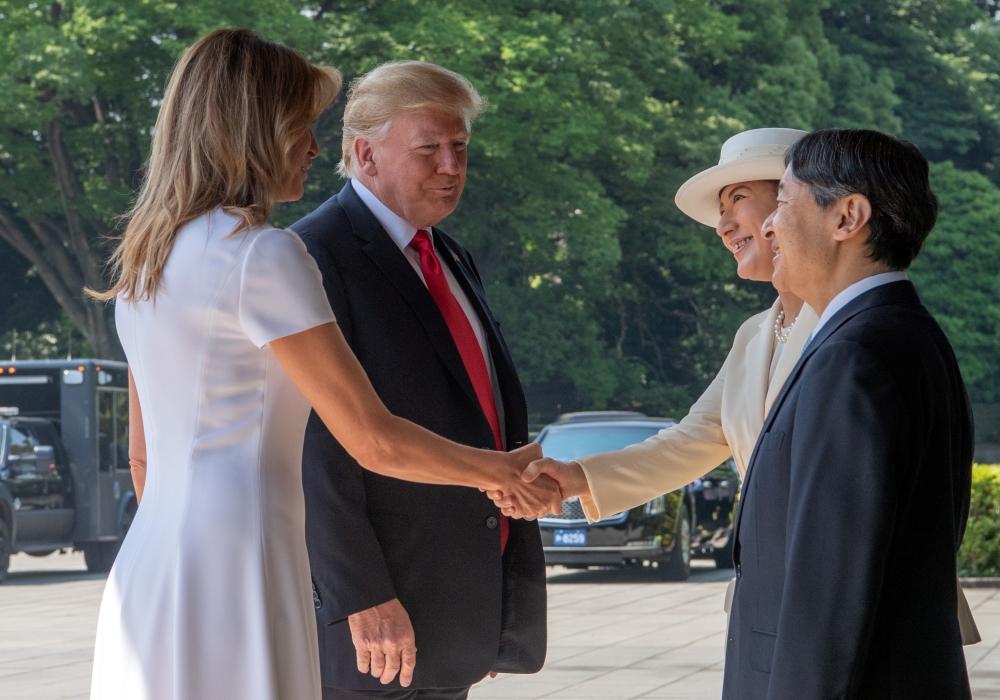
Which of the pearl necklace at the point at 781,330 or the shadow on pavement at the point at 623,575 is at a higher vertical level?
the pearl necklace at the point at 781,330

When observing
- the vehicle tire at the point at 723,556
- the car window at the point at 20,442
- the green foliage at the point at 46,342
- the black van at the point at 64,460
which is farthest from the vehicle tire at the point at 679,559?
the green foliage at the point at 46,342

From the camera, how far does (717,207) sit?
3.98 meters

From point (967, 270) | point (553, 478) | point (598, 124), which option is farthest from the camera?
point (967, 270)

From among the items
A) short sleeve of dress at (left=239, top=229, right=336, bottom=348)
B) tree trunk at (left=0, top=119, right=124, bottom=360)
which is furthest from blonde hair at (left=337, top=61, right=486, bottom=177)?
tree trunk at (left=0, top=119, right=124, bottom=360)

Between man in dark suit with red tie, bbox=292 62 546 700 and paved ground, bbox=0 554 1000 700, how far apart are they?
14.2 ft

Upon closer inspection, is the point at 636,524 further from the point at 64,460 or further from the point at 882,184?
the point at 882,184

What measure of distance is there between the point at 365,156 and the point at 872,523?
2003 mm

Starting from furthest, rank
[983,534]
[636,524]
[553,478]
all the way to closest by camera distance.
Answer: [636,524] → [983,534] → [553,478]

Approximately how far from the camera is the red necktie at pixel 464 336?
11.2 ft

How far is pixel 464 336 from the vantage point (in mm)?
3438

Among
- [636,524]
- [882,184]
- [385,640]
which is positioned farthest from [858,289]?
[636,524]

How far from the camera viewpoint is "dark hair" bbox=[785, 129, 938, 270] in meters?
2.40

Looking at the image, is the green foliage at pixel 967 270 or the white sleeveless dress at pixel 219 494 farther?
the green foliage at pixel 967 270

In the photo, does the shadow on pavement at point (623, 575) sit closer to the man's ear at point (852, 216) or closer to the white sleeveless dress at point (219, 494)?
the man's ear at point (852, 216)
